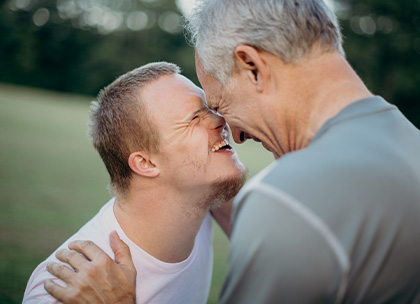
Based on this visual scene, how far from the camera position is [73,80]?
164 feet

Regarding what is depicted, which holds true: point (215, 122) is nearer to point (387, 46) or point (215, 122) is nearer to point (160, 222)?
point (160, 222)

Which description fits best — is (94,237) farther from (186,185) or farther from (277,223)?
(277,223)

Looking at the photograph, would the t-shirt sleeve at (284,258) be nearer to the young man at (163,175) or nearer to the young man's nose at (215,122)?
the young man at (163,175)

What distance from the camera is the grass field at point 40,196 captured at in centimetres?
557

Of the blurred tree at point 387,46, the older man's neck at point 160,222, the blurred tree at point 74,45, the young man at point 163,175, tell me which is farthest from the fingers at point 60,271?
the blurred tree at point 74,45

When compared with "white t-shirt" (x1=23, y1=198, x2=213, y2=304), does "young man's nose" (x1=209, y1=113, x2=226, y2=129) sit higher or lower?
higher

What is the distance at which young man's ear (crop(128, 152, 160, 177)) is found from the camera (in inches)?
122

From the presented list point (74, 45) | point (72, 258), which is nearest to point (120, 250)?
point (72, 258)

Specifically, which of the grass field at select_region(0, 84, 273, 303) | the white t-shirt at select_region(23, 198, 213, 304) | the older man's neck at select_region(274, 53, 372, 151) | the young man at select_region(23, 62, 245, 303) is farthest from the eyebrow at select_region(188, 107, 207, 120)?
the grass field at select_region(0, 84, 273, 303)

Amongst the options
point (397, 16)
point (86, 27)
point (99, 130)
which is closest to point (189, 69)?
point (86, 27)

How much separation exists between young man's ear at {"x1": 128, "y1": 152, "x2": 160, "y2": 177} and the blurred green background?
3.76 feet

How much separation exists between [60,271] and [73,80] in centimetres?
5075

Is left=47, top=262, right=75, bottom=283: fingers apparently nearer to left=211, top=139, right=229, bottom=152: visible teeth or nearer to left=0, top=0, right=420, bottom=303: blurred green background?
left=211, top=139, right=229, bottom=152: visible teeth

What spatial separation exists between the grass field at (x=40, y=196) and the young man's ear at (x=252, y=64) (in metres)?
3.74
